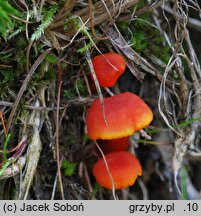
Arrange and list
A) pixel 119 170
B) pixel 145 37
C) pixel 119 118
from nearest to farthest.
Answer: pixel 119 118
pixel 119 170
pixel 145 37

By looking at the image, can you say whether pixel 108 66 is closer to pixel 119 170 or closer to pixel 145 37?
pixel 145 37

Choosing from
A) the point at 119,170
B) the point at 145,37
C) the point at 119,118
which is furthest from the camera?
the point at 145,37

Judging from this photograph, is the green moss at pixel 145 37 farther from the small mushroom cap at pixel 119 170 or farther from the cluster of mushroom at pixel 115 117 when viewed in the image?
the small mushroom cap at pixel 119 170

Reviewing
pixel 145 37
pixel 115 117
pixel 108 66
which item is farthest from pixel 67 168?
pixel 145 37

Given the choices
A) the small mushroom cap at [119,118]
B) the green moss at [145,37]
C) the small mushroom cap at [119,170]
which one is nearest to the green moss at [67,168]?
the small mushroom cap at [119,170]

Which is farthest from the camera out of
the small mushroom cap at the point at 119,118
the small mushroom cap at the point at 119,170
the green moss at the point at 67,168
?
the green moss at the point at 67,168

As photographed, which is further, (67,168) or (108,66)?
(67,168)

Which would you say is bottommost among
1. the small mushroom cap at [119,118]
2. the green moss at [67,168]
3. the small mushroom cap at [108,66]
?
the green moss at [67,168]

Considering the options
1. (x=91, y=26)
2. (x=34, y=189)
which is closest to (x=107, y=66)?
(x=91, y=26)
